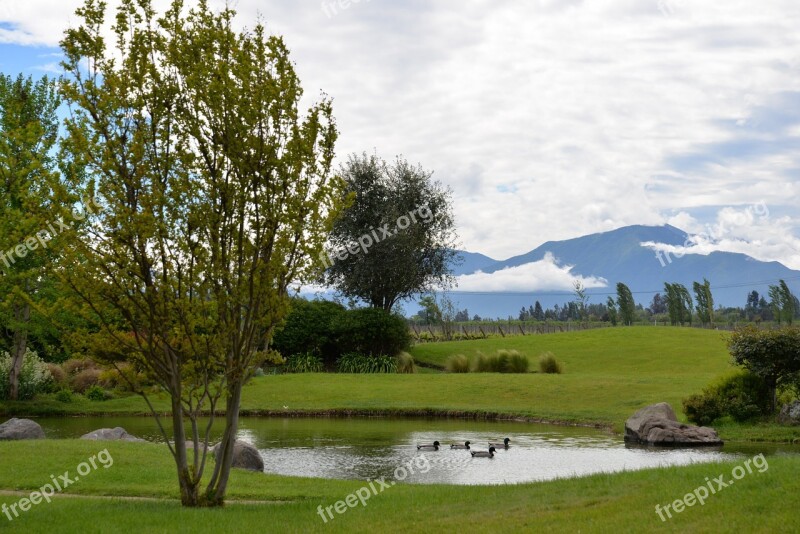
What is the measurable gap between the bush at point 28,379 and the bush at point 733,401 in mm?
29220

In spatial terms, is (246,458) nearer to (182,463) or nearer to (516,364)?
(182,463)

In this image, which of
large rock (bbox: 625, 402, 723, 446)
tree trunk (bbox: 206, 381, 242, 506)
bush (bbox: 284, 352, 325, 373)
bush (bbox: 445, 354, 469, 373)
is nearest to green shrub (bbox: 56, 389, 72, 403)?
bush (bbox: 284, 352, 325, 373)

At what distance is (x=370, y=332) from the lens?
2032 inches

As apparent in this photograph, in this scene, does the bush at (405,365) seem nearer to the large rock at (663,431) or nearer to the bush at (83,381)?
the bush at (83,381)

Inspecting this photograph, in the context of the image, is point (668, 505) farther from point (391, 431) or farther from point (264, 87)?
point (391, 431)

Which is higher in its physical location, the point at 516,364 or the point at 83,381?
the point at 516,364

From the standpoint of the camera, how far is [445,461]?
21969 mm

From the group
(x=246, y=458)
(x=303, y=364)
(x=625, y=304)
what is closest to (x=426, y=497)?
(x=246, y=458)

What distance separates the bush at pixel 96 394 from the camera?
3959cm

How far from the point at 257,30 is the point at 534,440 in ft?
56.7

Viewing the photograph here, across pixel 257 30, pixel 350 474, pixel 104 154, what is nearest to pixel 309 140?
pixel 257 30

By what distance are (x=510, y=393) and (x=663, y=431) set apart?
13.3 m

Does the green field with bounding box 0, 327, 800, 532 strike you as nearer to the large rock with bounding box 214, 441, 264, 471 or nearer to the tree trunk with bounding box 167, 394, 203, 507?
the tree trunk with bounding box 167, 394, 203, 507

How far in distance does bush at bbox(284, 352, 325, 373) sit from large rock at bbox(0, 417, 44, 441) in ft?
84.2
